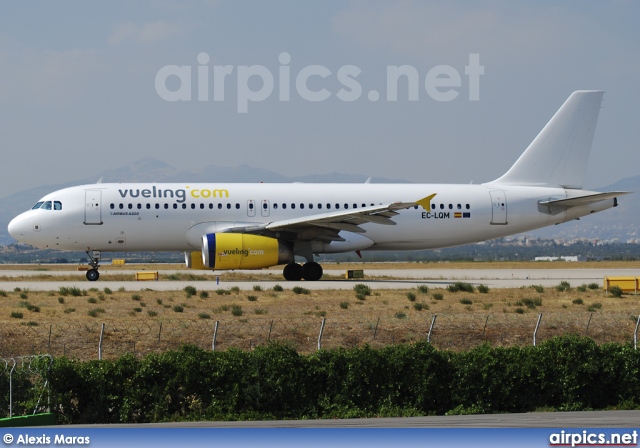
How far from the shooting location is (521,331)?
25703mm

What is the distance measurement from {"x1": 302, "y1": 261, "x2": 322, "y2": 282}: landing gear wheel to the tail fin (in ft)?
32.9

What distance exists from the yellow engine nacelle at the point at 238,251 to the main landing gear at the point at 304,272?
264cm

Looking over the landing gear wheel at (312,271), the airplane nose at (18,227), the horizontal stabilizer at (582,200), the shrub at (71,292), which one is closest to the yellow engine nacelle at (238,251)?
the landing gear wheel at (312,271)

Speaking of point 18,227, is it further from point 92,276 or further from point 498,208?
point 498,208

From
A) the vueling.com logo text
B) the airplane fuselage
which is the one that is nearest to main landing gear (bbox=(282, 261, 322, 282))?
the airplane fuselage

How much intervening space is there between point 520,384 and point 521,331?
5772 mm

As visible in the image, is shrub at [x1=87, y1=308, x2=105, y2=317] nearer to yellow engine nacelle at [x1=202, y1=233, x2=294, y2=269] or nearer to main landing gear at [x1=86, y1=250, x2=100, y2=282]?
yellow engine nacelle at [x1=202, y1=233, x2=294, y2=269]

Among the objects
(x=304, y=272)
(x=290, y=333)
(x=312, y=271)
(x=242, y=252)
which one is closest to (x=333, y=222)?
(x=312, y=271)

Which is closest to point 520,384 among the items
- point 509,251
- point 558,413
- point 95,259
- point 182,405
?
point 558,413

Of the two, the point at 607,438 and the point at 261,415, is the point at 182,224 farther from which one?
the point at 607,438

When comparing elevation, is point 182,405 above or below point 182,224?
below

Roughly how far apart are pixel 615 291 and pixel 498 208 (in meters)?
8.83

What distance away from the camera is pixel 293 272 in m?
42.2

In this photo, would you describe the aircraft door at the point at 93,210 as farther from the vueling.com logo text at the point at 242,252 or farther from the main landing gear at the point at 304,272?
the main landing gear at the point at 304,272
